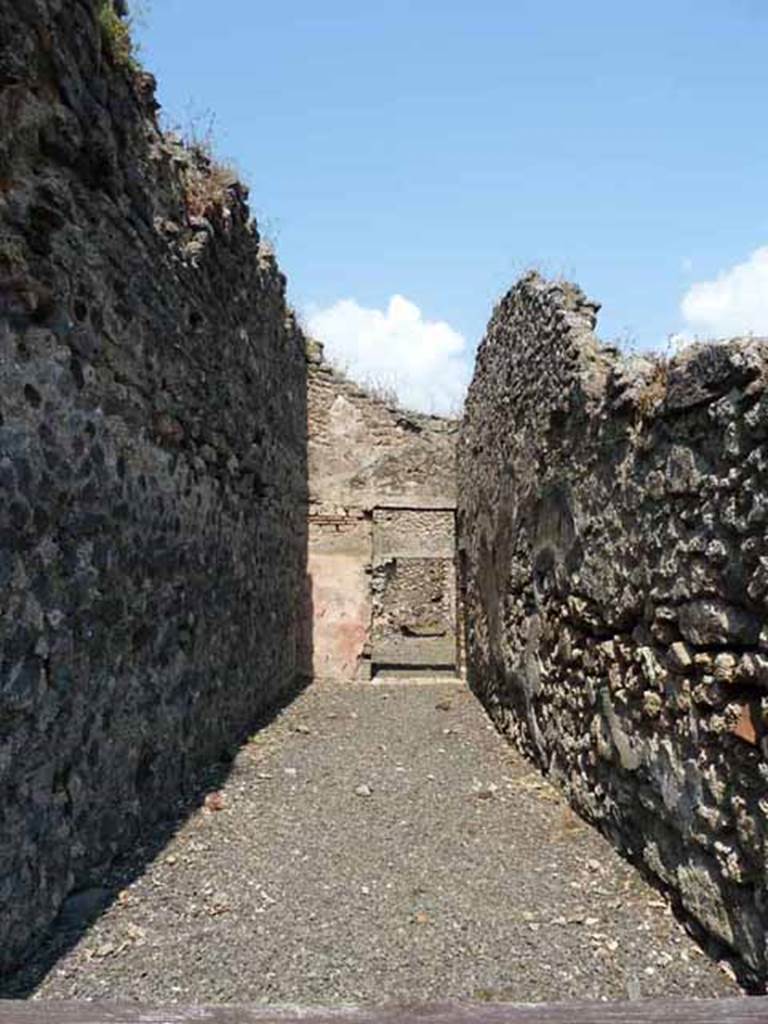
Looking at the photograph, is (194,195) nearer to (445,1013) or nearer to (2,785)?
(2,785)

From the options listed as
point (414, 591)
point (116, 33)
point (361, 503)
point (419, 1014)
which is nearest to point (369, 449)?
point (361, 503)

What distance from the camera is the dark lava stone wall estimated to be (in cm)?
285

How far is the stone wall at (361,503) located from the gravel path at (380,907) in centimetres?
574

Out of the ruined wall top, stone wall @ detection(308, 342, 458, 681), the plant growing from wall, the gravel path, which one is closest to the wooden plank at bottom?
the gravel path

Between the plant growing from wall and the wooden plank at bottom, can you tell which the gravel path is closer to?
the wooden plank at bottom

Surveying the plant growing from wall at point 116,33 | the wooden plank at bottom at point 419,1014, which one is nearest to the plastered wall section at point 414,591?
the plant growing from wall at point 116,33

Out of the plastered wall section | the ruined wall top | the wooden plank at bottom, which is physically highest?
the ruined wall top

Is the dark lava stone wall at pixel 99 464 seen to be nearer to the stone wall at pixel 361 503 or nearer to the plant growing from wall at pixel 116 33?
the plant growing from wall at pixel 116 33

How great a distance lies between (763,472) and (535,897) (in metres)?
2.06

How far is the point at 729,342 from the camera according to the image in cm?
304

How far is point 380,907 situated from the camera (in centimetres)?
342

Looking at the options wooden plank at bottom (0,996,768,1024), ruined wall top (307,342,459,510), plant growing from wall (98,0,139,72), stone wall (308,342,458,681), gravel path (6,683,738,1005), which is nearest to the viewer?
wooden plank at bottom (0,996,768,1024)

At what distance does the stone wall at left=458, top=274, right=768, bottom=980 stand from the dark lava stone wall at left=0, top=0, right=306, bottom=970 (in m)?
2.28

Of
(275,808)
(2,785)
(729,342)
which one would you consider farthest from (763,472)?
(275,808)
